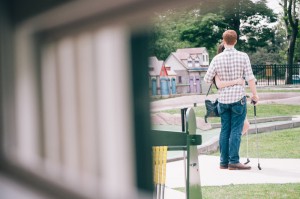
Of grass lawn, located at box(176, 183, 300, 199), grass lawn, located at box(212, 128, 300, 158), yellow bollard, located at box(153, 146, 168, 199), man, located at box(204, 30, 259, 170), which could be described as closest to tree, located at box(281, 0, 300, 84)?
grass lawn, located at box(212, 128, 300, 158)

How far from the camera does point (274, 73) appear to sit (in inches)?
159

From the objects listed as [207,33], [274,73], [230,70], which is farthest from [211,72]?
[274,73]

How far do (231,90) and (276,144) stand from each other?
3.50 ft

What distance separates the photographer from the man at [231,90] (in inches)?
88.4

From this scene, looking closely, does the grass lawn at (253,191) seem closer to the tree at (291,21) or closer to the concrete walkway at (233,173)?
the concrete walkway at (233,173)

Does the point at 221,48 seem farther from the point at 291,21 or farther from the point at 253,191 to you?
the point at 291,21

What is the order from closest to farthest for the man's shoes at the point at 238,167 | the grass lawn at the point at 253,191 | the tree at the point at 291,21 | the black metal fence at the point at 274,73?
the grass lawn at the point at 253,191 < the man's shoes at the point at 238,167 < the tree at the point at 291,21 < the black metal fence at the point at 274,73

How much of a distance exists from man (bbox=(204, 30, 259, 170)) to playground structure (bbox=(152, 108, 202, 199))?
810 mm

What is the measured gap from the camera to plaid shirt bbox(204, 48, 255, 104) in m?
2.25

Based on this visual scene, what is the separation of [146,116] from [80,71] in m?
0.13

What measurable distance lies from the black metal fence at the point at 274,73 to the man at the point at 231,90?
1.48m

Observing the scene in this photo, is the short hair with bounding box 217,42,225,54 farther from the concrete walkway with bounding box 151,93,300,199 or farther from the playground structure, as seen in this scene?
the playground structure

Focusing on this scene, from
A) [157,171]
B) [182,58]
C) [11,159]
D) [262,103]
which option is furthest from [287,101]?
[11,159]

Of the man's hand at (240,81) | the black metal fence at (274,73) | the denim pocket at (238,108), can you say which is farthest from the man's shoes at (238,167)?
the black metal fence at (274,73)
